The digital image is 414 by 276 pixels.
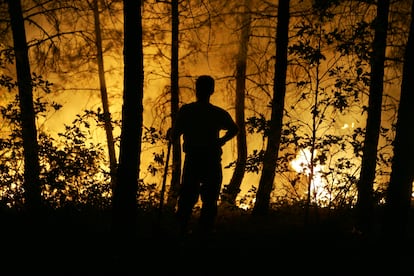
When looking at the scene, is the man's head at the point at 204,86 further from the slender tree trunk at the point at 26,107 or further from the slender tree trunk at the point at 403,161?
the slender tree trunk at the point at 26,107

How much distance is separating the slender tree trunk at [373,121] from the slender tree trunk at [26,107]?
5868 mm

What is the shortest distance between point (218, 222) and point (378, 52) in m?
4.16

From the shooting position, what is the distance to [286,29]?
782cm

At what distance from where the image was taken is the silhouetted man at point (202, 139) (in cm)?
501

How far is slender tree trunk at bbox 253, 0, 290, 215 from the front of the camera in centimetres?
779

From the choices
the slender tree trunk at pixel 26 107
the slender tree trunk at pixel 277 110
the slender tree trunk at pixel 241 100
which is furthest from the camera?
the slender tree trunk at pixel 241 100

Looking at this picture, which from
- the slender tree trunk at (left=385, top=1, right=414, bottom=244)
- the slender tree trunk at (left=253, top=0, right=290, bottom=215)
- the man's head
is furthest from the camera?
the slender tree trunk at (left=253, top=0, right=290, bottom=215)

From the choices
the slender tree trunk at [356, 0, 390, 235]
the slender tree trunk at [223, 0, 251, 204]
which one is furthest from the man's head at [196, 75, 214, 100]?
the slender tree trunk at [223, 0, 251, 204]

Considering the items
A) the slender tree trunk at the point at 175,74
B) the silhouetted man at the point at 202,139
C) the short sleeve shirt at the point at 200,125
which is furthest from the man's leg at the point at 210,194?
the slender tree trunk at the point at 175,74

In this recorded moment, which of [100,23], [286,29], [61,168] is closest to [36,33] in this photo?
[100,23]

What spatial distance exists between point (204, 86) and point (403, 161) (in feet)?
8.46

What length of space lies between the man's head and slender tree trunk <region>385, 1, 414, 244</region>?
233 centimetres

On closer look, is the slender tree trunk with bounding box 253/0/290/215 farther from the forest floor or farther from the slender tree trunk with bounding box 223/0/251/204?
the slender tree trunk with bounding box 223/0/251/204

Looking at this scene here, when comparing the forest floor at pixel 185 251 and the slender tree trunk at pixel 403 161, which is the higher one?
the slender tree trunk at pixel 403 161
